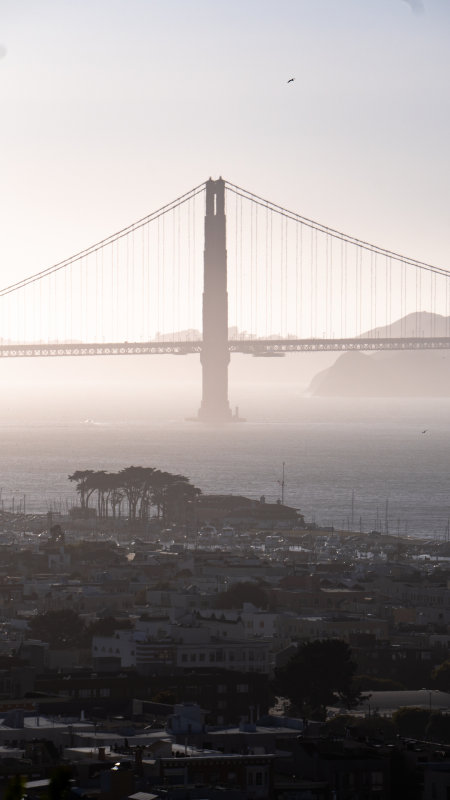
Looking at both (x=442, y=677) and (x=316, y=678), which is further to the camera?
(x=442, y=677)

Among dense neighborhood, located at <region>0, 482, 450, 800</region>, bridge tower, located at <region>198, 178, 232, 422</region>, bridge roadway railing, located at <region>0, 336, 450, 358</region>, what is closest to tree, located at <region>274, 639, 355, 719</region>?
dense neighborhood, located at <region>0, 482, 450, 800</region>

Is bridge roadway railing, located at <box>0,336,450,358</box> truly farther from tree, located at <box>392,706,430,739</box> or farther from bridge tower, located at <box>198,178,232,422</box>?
tree, located at <box>392,706,430,739</box>

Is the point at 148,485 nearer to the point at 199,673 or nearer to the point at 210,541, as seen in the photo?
the point at 210,541

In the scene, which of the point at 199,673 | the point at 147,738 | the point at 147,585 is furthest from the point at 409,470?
the point at 147,738

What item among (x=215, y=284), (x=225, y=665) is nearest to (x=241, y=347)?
(x=215, y=284)

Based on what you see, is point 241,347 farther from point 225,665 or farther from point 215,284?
point 225,665

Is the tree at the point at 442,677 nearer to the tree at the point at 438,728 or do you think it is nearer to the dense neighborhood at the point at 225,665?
the dense neighborhood at the point at 225,665
